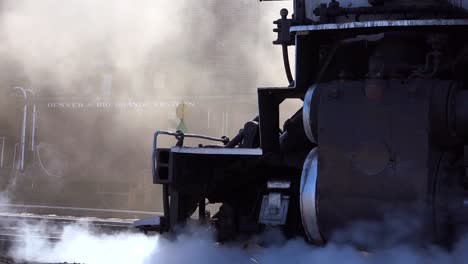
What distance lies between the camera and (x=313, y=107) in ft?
16.2

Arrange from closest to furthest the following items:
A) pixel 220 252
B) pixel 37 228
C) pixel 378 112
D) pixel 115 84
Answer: pixel 378 112, pixel 220 252, pixel 37 228, pixel 115 84

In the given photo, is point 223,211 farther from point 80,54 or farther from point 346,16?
point 80,54

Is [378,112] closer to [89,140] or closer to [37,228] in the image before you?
[37,228]

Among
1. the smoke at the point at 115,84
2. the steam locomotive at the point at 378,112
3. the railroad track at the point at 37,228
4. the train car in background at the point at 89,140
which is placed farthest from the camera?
the train car in background at the point at 89,140

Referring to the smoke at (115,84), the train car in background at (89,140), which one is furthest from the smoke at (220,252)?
the train car in background at (89,140)

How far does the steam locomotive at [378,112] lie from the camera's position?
4.48 m

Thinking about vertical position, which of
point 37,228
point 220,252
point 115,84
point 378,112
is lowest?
point 37,228

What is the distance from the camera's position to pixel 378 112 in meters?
4.61

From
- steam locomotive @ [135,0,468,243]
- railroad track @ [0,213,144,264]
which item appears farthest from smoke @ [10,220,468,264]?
railroad track @ [0,213,144,264]

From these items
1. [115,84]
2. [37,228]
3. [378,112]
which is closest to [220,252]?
[378,112]

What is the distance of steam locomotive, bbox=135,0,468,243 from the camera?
4.48 meters

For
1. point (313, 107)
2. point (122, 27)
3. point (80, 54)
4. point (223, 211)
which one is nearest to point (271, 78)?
point (122, 27)

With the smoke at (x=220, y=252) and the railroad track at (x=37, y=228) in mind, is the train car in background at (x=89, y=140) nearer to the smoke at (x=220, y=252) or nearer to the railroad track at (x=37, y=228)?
the railroad track at (x=37, y=228)

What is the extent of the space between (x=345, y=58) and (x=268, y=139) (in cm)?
80
